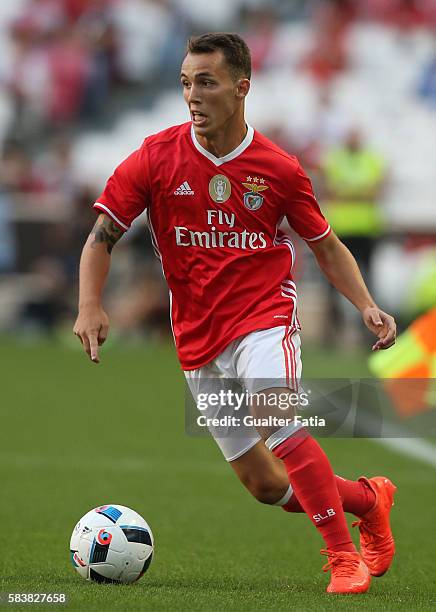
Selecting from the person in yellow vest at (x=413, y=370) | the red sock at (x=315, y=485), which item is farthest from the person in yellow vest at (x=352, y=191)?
the red sock at (x=315, y=485)

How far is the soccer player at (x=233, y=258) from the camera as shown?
5.06 meters

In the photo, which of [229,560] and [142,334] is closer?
[229,560]

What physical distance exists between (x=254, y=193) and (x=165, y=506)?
9.39ft

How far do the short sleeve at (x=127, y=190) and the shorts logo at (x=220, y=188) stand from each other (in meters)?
0.26

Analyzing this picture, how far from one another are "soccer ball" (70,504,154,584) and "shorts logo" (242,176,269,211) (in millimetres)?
1386

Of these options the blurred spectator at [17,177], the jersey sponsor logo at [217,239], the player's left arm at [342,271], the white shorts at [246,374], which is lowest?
the blurred spectator at [17,177]

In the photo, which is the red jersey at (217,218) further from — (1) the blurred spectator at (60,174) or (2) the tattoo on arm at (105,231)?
(1) the blurred spectator at (60,174)

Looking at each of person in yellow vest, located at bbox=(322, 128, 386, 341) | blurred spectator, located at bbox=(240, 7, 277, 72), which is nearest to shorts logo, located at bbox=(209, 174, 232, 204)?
person in yellow vest, located at bbox=(322, 128, 386, 341)

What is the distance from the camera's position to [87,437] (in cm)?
1038

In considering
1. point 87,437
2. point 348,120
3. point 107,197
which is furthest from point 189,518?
point 348,120

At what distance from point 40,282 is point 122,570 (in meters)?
13.5

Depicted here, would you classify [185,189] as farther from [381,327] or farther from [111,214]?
[381,327]

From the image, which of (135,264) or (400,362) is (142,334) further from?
(400,362)

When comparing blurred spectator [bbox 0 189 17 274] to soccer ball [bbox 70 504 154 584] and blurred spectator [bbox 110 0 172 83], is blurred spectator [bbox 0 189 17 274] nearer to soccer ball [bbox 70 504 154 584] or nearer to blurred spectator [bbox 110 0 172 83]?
blurred spectator [bbox 110 0 172 83]
